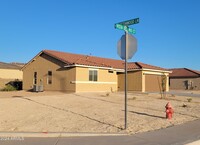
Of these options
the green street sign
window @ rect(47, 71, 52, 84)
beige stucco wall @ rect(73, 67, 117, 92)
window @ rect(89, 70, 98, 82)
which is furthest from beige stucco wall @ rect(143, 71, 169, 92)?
the green street sign

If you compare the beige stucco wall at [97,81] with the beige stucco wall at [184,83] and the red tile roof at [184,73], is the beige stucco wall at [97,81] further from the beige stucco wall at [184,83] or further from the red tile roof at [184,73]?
the red tile roof at [184,73]

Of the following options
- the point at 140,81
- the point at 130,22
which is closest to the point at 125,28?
the point at 130,22

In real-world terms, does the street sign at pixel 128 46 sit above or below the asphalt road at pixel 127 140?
above

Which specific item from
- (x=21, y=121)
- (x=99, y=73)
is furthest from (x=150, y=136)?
(x=99, y=73)

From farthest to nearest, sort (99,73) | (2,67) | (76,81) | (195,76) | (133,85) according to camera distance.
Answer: (195,76) → (2,67) → (133,85) → (99,73) → (76,81)

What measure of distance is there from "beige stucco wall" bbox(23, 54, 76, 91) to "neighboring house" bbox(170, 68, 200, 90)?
105ft

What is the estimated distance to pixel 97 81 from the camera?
30328 millimetres

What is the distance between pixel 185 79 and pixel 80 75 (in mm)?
32652

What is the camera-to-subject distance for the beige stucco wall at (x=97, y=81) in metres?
28.3

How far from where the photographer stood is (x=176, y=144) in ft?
25.3

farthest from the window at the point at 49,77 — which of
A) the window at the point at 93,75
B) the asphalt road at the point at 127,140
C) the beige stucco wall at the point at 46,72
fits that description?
the asphalt road at the point at 127,140

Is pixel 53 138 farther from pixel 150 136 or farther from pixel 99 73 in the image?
pixel 99 73

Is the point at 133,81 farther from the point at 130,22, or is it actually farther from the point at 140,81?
the point at 130,22

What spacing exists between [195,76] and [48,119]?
46383mm
